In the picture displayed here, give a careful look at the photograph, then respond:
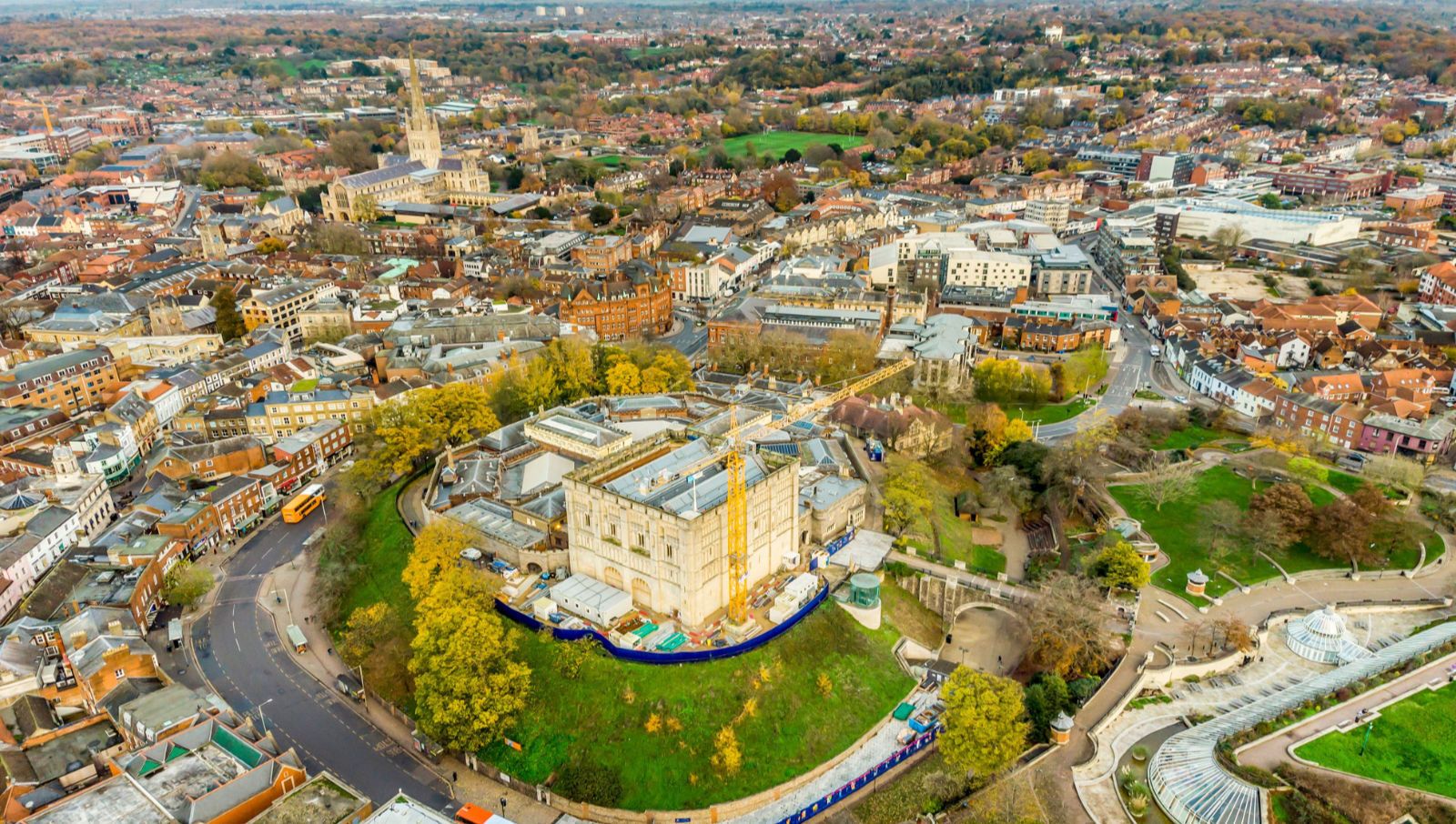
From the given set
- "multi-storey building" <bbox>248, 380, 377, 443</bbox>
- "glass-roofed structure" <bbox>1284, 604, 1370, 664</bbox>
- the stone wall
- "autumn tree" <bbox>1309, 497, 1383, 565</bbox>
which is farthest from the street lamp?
"autumn tree" <bbox>1309, 497, 1383, 565</bbox>

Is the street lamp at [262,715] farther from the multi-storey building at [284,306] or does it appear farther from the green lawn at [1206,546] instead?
the multi-storey building at [284,306]

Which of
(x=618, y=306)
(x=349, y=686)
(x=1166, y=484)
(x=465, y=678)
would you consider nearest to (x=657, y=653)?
(x=465, y=678)

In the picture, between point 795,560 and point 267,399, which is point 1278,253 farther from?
point 267,399

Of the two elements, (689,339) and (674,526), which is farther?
(689,339)

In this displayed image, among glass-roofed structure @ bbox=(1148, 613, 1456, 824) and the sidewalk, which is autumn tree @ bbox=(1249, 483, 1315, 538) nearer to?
glass-roofed structure @ bbox=(1148, 613, 1456, 824)

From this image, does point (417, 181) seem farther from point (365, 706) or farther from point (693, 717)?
point (693, 717)

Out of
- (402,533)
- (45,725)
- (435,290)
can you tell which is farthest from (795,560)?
(435,290)
